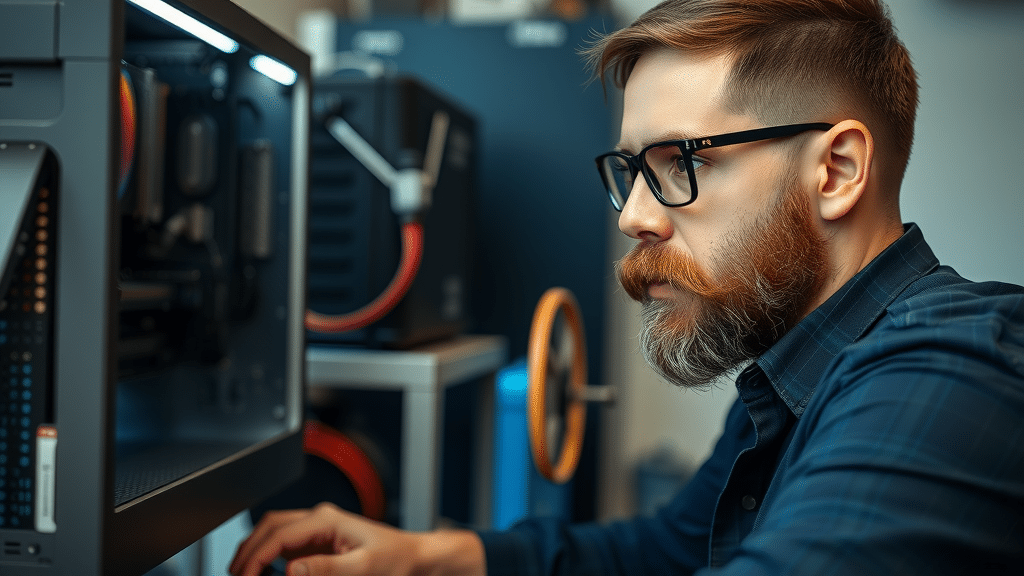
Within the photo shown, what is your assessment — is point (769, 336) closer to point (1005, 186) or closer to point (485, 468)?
point (485, 468)

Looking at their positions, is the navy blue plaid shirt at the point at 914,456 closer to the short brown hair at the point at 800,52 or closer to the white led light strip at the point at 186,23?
the short brown hair at the point at 800,52

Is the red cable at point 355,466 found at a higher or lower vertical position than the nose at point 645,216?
lower

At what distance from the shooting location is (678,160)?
31.2 inches

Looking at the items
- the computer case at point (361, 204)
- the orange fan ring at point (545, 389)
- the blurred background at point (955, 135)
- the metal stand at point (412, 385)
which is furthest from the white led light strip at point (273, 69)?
the blurred background at point (955, 135)

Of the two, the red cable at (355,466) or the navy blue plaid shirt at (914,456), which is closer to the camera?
the navy blue plaid shirt at (914,456)

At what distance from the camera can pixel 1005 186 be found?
2.10 meters

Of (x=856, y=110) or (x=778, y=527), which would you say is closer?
(x=778, y=527)

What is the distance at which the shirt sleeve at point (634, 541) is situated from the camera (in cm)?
96

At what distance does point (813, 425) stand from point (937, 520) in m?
0.15

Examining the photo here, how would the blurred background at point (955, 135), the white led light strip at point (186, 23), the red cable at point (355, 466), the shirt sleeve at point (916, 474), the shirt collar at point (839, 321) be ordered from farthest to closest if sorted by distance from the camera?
the blurred background at point (955, 135), the red cable at point (355, 466), the shirt collar at point (839, 321), the white led light strip at point (186, 23), the shirt sleeve at point (916, 474)

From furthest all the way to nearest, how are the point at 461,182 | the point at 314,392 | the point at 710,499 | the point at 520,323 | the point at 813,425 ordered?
the point at 520,323
the point at 461,182
the point at 314,392
the point at 710,499
the point at 813,425

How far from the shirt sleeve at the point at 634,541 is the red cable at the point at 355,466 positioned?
0.40 metres

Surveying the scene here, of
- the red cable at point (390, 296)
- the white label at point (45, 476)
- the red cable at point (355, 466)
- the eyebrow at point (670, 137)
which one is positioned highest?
the eyebrow at point (670, 137)

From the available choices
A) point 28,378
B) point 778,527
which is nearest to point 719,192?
point 778,527
